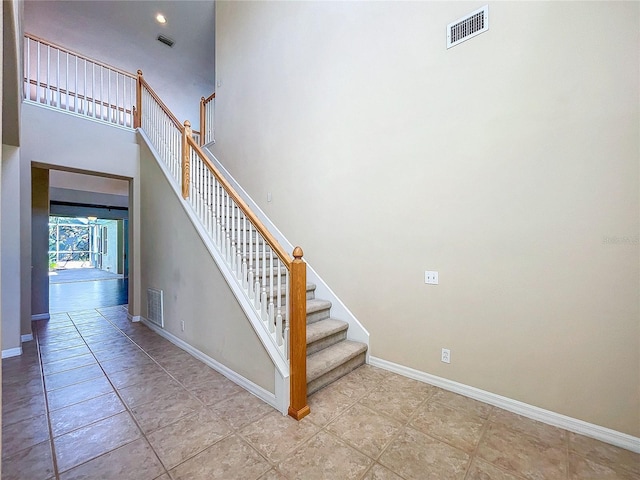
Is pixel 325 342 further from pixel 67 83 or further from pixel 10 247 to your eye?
pixel 67 83

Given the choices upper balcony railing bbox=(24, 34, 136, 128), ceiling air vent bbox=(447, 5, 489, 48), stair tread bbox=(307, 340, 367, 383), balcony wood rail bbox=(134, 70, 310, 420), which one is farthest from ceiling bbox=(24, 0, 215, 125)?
stair tread bbox=(307, 340, 367, 383)

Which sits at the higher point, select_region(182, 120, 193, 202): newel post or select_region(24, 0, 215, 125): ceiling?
select_region(24, 0, 215, 125): ceiling

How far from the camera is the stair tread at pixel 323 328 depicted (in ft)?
9.27

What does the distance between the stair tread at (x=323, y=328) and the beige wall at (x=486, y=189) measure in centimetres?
26

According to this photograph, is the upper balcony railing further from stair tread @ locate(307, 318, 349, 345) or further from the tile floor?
stair tread @ locate(307, 318, 349, 345)

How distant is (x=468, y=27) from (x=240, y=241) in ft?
9.17

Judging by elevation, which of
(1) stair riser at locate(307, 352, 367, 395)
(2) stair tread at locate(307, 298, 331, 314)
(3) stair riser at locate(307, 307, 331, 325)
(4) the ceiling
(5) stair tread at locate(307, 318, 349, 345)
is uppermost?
(4) the ceiling

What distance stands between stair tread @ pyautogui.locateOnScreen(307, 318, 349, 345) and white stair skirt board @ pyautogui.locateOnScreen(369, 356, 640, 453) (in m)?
0.63

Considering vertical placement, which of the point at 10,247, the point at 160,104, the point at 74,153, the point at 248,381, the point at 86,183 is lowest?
the point at 248,381

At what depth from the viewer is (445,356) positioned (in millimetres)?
2621

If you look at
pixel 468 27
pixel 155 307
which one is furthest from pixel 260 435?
pixel 468 27

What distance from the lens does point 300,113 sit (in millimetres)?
3795

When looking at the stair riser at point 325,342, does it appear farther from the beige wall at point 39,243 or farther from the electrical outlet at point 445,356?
the beige wall at point 39,243

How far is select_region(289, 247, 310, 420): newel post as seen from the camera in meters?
2.21
